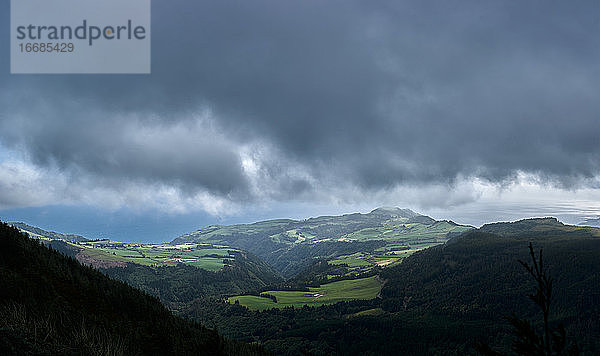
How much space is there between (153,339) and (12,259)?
65.3 feet

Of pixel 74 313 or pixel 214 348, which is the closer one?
pixel 74 313

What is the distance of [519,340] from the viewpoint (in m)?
8.12

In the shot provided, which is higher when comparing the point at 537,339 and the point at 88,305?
the point at 537,339

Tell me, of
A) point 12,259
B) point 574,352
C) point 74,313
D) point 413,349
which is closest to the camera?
point 574,352

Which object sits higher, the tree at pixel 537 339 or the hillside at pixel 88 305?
the tree at pixel 537 339

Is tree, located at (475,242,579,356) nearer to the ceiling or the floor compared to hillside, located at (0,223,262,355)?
nearer to the ceiling

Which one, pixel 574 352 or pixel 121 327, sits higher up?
pixel 574 352

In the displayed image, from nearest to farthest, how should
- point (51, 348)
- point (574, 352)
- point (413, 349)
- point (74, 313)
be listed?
point (574, 352) → point (51, 348) → point (74, 313) → point (413, 349)

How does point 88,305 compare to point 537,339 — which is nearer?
point 537,339

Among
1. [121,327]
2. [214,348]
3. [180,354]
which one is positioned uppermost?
[121,327]

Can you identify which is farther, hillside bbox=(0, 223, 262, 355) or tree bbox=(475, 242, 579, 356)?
hillside bbox=(0, 223, 262, 355)

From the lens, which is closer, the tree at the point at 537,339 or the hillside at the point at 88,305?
the tree at the point at 537,339

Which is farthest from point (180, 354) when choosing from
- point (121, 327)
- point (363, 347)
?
point (363, 347)

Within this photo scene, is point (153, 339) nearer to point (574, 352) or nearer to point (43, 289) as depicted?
point (43, 289)
